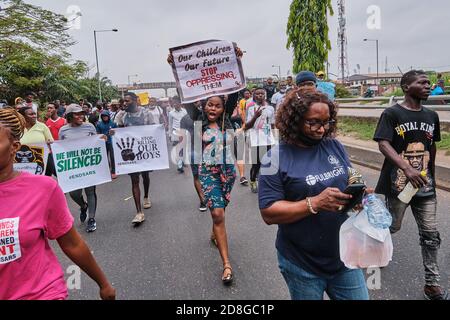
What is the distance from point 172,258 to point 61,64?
22.2 meters

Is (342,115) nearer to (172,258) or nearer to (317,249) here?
(172,258)

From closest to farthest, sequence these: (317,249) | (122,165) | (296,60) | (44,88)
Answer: (317,249) < (122,165) < (296,60) < (44,88)

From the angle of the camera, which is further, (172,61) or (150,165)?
(150,165)

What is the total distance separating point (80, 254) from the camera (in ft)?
5.91

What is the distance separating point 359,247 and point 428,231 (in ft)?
4.64

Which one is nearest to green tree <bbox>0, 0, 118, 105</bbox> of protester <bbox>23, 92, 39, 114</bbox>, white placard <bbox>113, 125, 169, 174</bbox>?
protester <bbox>23, 92, 39, 114</bbox>

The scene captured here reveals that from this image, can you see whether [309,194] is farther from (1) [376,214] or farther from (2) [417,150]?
(2) [417,150]

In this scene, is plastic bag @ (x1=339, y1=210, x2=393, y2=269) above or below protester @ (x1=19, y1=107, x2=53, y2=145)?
below

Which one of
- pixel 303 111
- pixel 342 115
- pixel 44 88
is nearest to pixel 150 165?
pixel 303 111

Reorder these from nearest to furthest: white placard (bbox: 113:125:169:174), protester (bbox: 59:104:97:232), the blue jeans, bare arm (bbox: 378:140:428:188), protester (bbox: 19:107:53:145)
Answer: the blue jeans → bare arm (bbox: 378:140:428:188) → protester (bbox: 19:107:53:145) → protester (bbox: 59:104:97:232) → white placard (bbox: 113:125:169:174)

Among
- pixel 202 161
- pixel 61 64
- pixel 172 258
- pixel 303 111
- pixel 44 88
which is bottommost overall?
pixel 172 258

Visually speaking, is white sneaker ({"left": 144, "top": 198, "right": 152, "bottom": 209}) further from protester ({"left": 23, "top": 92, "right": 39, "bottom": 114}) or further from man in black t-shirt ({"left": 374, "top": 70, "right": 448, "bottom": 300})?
man in black t-shirt ({"left": 374, "top": 70, "right": 448, "bottom": 300})

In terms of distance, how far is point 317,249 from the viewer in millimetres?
1800

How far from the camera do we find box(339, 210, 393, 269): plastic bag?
1726mm
